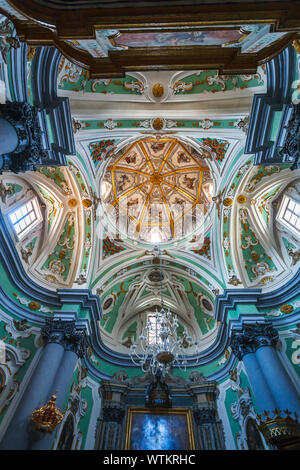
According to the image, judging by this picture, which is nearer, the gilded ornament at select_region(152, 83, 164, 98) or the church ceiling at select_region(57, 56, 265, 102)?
the church ceiling at select_region(57, 56, 265, 102)

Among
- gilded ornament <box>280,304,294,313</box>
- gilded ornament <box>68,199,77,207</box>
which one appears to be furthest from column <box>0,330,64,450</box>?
gilded ornament <box>280,304,294,313</box>

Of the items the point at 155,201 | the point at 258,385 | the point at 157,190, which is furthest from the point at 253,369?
the point at 157,190

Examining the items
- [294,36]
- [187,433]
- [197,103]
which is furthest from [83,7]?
[187,433]

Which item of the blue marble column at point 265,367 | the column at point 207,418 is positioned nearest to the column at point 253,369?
the blue marble column at point 265,367

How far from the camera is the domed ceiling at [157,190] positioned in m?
14.3

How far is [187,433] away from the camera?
9.48 m

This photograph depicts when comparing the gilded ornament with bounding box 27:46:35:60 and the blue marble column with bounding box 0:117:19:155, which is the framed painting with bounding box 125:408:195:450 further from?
the gilded ornament with bounding box 27:46:35:60

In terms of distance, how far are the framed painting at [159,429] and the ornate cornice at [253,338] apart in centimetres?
327

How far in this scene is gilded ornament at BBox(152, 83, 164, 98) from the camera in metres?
9.46

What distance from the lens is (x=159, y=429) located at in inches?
372

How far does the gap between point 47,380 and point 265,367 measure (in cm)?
663

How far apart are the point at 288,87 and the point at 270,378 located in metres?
8.23

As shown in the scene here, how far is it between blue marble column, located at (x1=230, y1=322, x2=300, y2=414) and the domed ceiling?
6.02 meters

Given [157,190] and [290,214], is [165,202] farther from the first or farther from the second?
[290,214]
